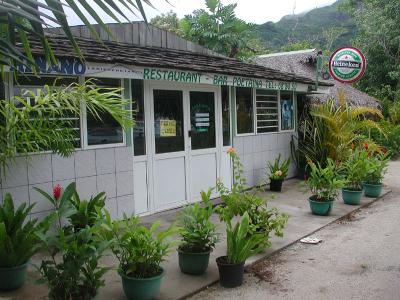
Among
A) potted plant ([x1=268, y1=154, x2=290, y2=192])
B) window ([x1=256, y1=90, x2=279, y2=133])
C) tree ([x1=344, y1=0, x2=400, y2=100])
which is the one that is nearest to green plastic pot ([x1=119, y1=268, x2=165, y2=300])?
potted plant ([x1=268, y1=154, x2=290, y2=192])

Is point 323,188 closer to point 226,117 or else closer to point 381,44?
point 226,117

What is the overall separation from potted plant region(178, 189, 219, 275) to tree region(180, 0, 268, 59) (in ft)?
40.4

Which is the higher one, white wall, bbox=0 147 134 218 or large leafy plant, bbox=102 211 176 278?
white wall, bbox=0 147 134 218

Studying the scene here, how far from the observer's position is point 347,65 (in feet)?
34.8

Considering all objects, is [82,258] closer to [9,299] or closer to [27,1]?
[9,299]

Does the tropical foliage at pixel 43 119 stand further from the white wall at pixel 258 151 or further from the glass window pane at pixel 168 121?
the white wall at pixel 258 151

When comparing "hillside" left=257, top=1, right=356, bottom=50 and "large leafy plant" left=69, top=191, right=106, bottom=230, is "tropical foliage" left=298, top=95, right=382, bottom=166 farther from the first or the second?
"hillside" left=257, top=1, right=356, bottom=50

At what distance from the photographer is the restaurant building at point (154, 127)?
5562 millimetres

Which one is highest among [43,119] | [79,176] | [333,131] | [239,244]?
[43,119]

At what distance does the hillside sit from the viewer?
4244cm

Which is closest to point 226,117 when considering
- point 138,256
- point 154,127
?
point 154,127

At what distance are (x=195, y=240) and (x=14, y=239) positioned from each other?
1740 millimetres

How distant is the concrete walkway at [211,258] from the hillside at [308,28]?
31.6 meters

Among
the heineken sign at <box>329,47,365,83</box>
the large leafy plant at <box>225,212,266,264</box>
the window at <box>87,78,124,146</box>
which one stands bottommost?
the large leafy plant at <box>225,212,266,264</box>
